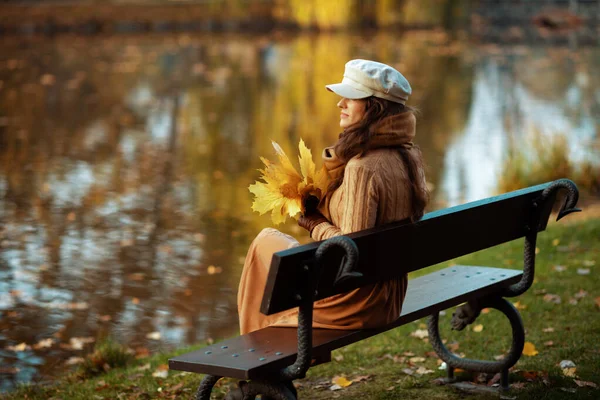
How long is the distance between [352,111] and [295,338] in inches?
36.7

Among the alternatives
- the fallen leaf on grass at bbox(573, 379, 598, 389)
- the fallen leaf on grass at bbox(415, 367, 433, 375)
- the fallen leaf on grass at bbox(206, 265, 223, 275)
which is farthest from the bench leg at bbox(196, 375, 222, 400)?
the fallen leaf on grass at bbox(206, 265, 223, 275)

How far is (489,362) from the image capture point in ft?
15.3

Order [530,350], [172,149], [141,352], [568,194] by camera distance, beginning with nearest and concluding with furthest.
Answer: [568,194], [530,350], [141,352], [172,149]

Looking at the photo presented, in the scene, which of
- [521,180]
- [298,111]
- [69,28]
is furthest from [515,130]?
[69,28]

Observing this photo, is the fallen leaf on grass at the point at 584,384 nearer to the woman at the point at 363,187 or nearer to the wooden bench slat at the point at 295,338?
the wooden bench slat at the point at 295,338

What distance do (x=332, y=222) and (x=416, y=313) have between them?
568 mm

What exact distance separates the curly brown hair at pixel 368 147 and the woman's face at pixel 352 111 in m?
0.02

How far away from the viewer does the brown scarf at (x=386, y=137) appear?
3.86 meters

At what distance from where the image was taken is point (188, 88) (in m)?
19.0

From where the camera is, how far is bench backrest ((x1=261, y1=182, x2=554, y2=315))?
3.35 m

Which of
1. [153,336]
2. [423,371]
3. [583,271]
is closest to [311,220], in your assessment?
[423,371]

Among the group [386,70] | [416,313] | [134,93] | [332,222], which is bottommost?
[134,93]

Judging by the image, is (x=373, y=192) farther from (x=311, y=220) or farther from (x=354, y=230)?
(x=311, y=220)

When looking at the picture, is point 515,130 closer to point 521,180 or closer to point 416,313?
point 521,180
